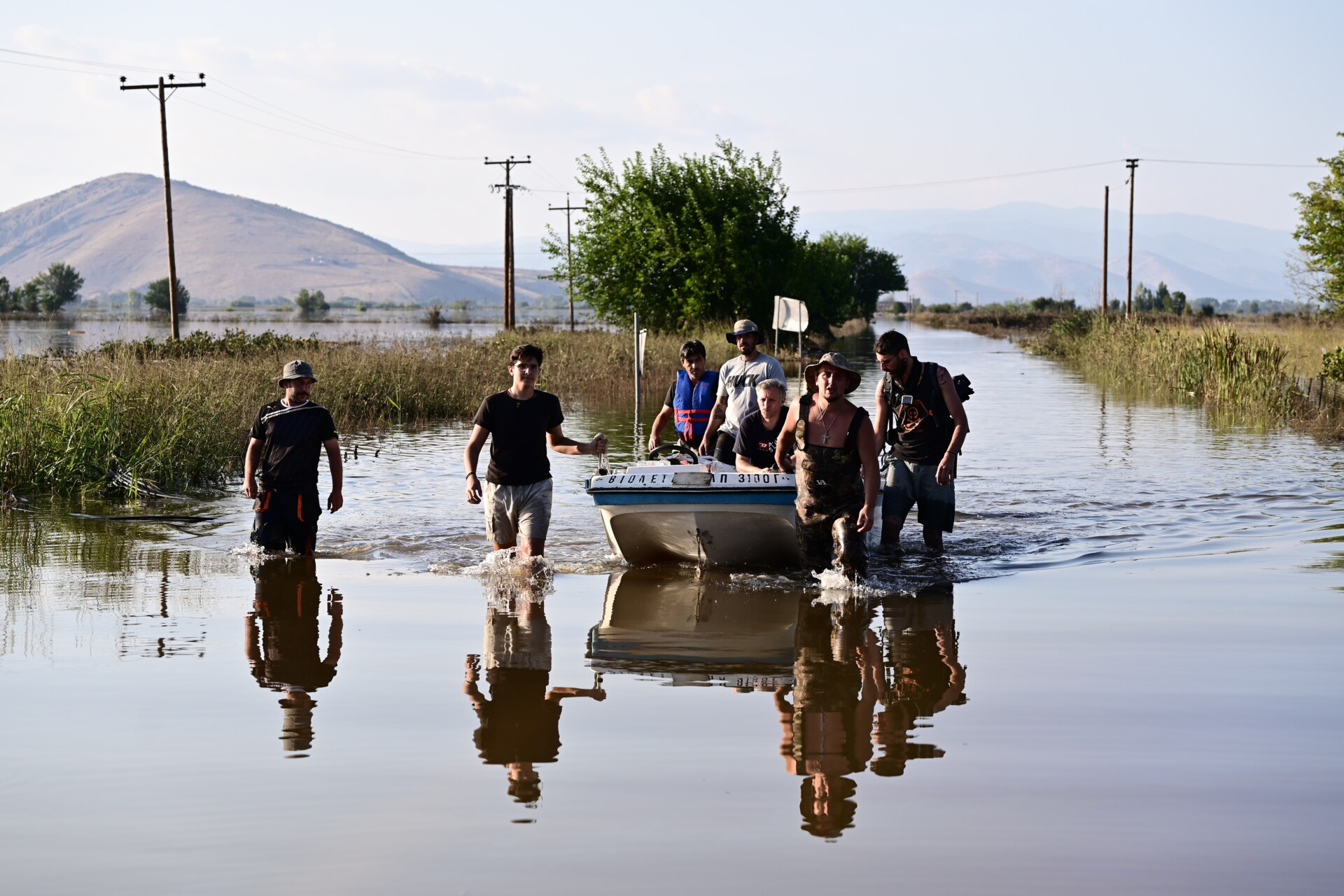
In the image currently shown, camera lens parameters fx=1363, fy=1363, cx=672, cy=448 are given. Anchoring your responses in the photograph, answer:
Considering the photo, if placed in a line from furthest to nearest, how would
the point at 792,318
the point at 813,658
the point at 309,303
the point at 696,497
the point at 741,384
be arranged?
1. the point at 309,303
2. the point at 792,318
3. the point at 741,384
4. the point at 696,497
5. the point at 813,658

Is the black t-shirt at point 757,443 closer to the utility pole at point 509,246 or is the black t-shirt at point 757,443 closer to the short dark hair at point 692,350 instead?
the short dark hair at point 692,350

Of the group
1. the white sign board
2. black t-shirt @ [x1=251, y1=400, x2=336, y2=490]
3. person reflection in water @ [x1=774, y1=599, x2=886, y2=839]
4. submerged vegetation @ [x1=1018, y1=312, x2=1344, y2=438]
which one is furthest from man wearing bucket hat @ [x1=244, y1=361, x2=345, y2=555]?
the white sign board

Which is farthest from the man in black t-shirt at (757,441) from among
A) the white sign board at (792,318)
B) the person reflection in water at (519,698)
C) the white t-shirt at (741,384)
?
the white sign board at (792,318)

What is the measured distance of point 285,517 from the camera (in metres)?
10.5

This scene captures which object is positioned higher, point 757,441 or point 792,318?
point 792,318

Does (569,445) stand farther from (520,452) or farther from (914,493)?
(914,493)

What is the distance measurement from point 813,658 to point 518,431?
292 centimetres

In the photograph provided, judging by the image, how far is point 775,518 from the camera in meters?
10.6

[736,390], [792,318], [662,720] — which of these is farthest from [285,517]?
[792,318]

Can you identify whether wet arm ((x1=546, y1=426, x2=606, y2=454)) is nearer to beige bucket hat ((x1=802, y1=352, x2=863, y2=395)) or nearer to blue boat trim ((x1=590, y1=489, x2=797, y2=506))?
blue boat trim ((x1=590, y1=489, x2=797, y2=506))

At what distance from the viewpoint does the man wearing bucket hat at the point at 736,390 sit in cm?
1152

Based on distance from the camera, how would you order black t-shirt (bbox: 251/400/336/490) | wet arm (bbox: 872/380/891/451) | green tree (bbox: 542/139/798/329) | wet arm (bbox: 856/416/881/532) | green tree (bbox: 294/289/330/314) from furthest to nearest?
green tree (bbox: 294/289/330/314) < green tree (bbox: 542/139/798/329) < wet arm (bbox: 872/380/891/451) < black t-shirt (bbox: 251/400/336/490) < wet arm (bbox: 856/416/881/532)

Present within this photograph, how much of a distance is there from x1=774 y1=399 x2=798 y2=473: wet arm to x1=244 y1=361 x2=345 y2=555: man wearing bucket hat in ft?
10.8

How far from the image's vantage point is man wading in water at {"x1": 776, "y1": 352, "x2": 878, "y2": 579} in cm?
911
